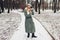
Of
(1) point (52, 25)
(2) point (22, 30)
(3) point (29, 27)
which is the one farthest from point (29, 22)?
(1) point (52, 25)

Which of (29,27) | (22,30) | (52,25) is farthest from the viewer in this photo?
(52,25)

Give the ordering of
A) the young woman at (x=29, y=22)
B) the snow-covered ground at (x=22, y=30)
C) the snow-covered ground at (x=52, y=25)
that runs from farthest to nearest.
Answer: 1. the snow-covered ground at (x=52, y=25)
2. the snow-covered ground at (x=22, y=30)
3. the young woman at (x=29, y=22)

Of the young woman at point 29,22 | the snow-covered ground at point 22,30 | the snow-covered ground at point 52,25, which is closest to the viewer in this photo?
the young woman at point 29,22

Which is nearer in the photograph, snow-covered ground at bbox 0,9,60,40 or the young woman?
the young woman

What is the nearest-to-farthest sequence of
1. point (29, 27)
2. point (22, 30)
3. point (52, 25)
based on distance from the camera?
point (29, 27) → point (22, 30) → point (52, 25)

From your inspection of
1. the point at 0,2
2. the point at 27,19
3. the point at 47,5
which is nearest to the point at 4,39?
the point at 27,19

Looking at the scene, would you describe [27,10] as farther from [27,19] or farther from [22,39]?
[22,39]

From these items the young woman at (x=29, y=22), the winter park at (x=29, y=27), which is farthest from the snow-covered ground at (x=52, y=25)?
the young woman at (x=29, y=22)

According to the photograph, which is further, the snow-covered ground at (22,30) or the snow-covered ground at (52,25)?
the snow-covered ground at (52,25)

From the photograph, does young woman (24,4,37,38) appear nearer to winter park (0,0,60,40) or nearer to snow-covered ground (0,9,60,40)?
winter park (0,0,60,40)

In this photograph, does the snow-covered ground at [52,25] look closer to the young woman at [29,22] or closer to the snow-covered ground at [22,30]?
the snow-covered ground at [22,30]

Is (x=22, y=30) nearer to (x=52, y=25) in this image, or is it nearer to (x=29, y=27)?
(x=29, y=27)

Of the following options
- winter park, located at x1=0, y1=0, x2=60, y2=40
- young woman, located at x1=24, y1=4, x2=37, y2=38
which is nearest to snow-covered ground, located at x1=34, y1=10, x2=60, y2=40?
winter park, located at x1=0, y1=0, x2=60, y2=40

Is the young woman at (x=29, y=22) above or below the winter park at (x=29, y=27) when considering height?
above
